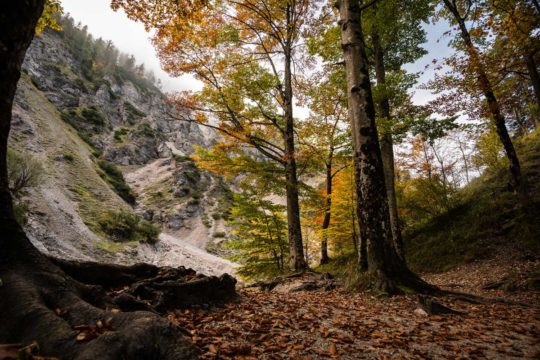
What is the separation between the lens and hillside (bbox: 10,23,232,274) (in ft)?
72.3

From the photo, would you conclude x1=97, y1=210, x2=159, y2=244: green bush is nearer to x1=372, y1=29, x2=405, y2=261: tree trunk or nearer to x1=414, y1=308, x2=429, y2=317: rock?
x1=372, y1=29, x2=405, y2=261: tree trunk

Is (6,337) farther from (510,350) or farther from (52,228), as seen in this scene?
(52,228)

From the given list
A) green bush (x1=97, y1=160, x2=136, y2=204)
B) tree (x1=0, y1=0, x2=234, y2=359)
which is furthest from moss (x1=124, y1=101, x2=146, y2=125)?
tree (x1=0, y1=0, x2=234, y2=359)

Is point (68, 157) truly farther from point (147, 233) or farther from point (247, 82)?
point (247, 82)

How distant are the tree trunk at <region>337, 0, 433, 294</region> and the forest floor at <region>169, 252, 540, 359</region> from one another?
57cm

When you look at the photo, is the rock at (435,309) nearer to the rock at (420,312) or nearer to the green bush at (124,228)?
the rock at (420,312)

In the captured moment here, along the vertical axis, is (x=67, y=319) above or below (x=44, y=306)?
below

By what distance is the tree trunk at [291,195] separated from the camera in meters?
9.80

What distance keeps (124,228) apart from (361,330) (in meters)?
27.9

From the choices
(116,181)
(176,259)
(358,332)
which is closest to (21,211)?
(176,259)

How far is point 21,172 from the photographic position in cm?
1908

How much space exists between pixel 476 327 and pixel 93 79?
96.4m

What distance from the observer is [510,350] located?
287cm

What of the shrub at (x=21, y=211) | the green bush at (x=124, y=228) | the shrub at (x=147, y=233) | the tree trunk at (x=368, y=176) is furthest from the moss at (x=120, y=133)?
the tree trunk at (x=368, y=176)
